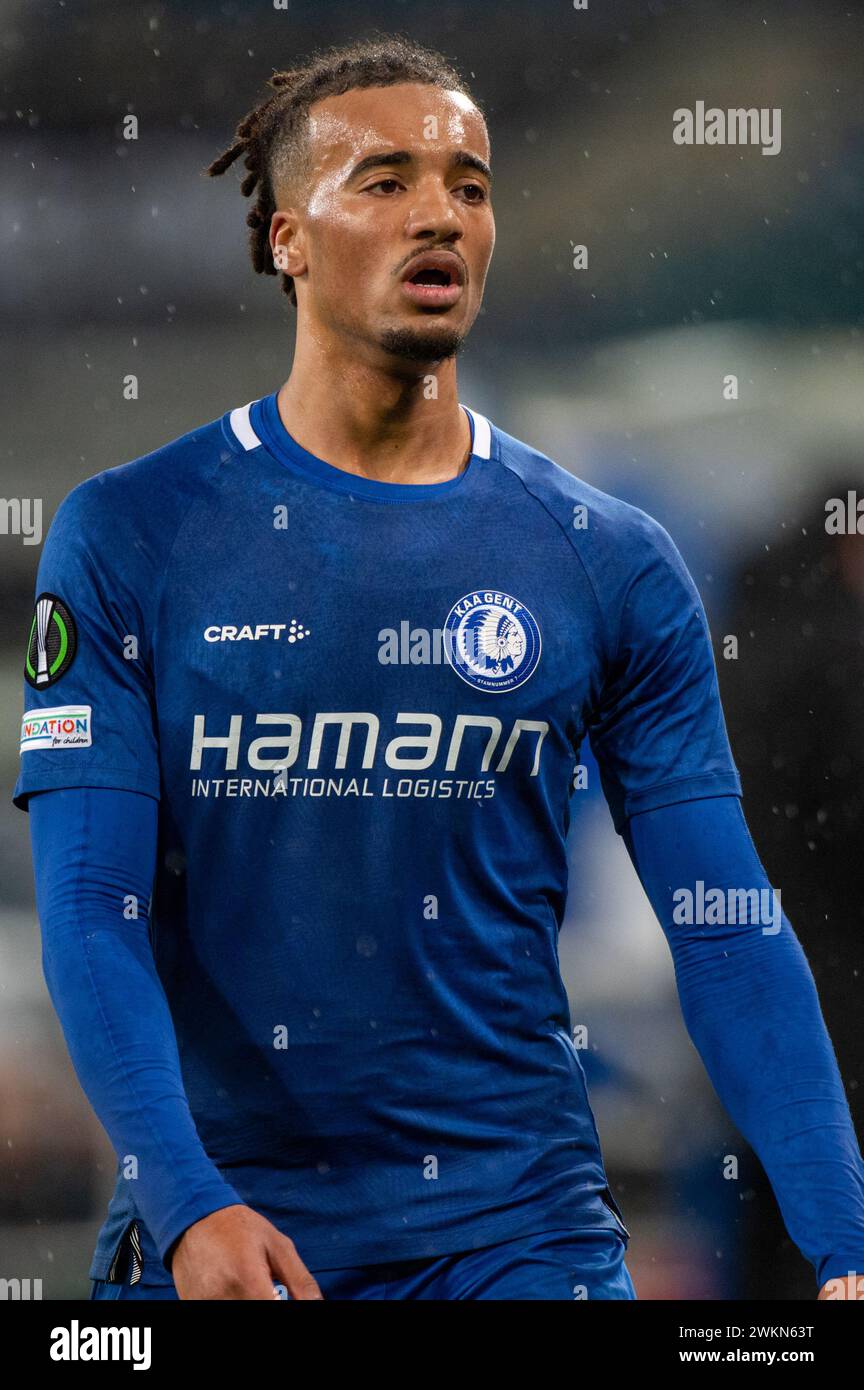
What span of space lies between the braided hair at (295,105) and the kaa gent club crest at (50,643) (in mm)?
679

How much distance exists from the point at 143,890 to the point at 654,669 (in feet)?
2.65

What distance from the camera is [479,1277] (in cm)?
253

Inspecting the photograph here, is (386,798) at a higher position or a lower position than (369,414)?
lower

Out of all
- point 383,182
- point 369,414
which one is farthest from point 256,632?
point 383,182

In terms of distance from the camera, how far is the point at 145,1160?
2309 mm

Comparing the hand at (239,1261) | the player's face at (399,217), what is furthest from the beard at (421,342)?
the hand at (239,1261)

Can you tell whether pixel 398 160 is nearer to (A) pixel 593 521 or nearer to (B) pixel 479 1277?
(A) pixel 593 521

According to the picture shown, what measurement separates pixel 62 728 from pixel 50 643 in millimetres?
149

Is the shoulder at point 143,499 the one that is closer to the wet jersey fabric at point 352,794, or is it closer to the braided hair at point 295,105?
the wet jersey fabric at point 352,794

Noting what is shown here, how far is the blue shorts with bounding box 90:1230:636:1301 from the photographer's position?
8.30 feet

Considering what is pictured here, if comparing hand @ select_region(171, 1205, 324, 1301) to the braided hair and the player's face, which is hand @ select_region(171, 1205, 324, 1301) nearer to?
the player's face

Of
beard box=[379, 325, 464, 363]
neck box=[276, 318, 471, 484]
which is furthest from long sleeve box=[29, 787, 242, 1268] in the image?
beard box=[379, 325, 464, 363]

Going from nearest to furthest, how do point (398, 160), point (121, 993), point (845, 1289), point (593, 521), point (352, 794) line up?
point (121, 993) → point (845, 1289) → point (352, 794) → point (398, 160) → point (593, 521)

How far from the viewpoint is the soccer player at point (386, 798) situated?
2.54 metres
